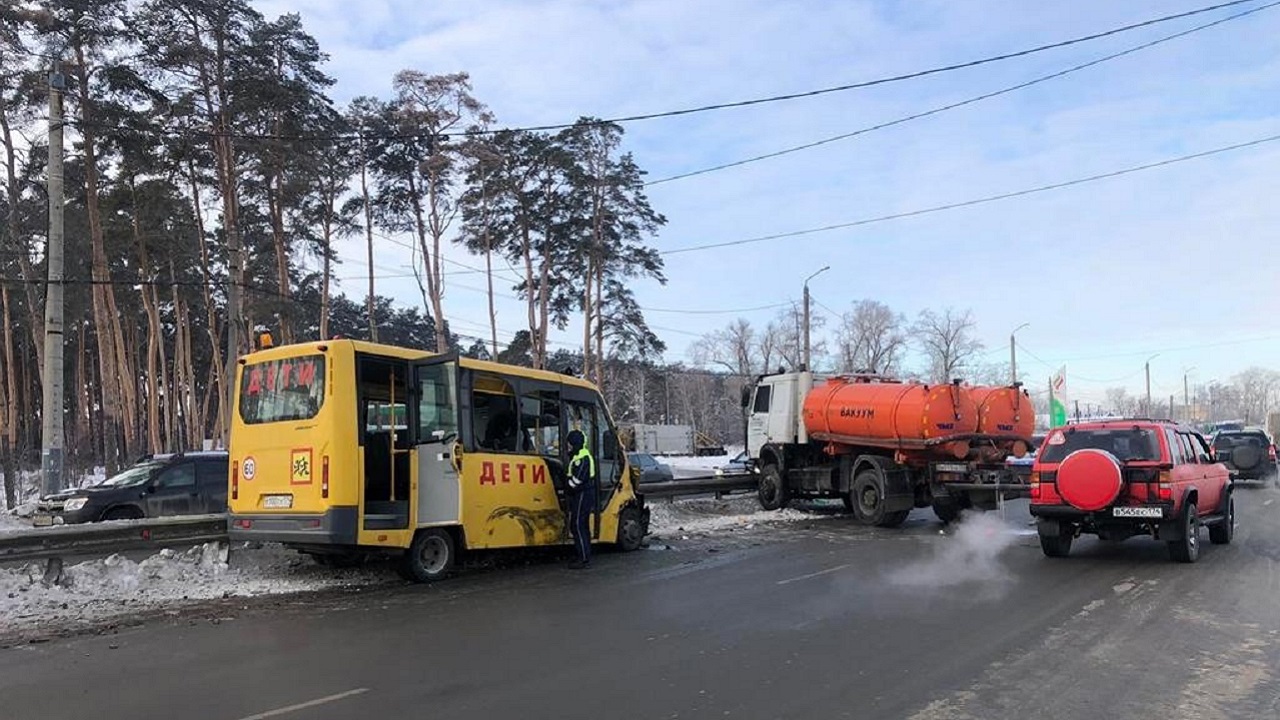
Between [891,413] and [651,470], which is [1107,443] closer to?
[891,413]

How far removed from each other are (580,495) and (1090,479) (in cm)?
637

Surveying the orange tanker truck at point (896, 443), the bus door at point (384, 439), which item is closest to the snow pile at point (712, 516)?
the orange tanker truck at point (896, 443)

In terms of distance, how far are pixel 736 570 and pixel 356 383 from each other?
5.25 metres

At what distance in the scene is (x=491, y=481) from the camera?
1159 centimetres

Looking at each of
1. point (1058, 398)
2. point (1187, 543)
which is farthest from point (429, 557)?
point (1058, 398)

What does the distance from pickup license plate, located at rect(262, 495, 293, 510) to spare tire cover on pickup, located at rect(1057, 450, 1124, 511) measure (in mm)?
9209

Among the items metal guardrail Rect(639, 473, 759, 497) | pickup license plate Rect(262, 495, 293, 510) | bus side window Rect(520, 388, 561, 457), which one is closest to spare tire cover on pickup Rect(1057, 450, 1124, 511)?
bus side window Rect(520, 388, 561, 457)

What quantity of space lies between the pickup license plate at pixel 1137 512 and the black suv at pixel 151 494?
14.8 m

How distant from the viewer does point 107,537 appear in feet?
33.7

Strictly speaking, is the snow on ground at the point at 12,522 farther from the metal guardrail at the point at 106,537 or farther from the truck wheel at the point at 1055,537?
the truck wheel at the point at 1055,537

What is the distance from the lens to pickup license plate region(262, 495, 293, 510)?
10.2 m

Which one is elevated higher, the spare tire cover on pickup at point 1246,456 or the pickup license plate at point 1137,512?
the pickup license plate at point 1137,512

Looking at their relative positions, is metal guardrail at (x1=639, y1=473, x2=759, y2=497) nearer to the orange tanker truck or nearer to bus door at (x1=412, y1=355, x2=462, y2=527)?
the orange tanker truck

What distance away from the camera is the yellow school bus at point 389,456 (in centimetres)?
1007
